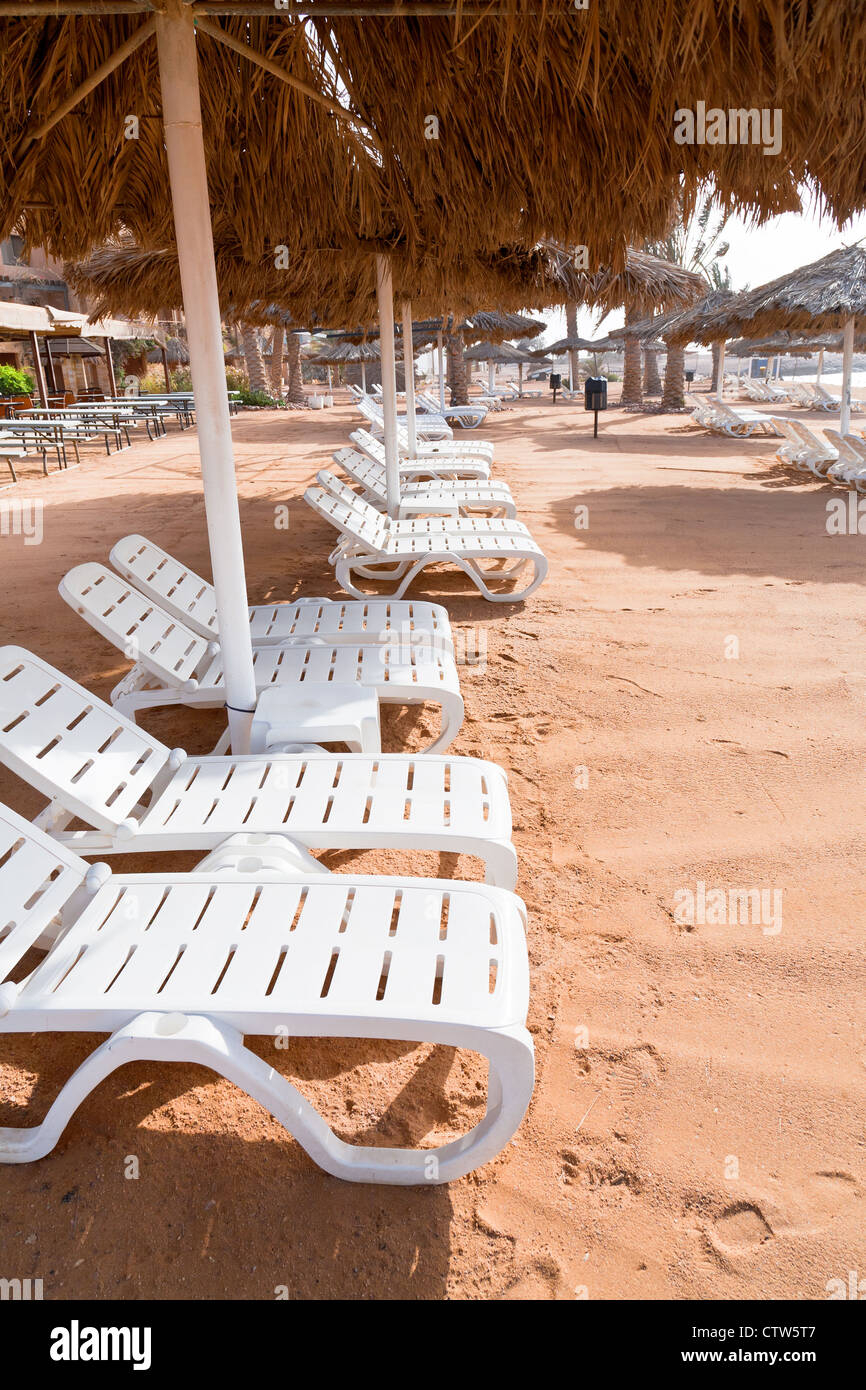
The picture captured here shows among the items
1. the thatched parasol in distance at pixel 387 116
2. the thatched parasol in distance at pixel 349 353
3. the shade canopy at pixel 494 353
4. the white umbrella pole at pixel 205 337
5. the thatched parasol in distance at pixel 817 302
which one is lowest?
the white umbrella pole at pixel 205 337

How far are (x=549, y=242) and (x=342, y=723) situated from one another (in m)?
5.11

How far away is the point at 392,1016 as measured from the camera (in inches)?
64.6

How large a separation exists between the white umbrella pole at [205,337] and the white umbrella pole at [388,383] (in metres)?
4.03

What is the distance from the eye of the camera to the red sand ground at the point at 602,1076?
1.66 metres

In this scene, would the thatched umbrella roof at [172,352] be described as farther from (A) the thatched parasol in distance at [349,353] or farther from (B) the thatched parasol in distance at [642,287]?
(B) the thatched parasol in distance at [642,287]

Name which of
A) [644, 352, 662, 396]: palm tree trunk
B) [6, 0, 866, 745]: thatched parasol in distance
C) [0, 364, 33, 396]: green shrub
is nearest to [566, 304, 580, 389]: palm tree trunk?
[644, 352, 662, 396]: palm tree trunk

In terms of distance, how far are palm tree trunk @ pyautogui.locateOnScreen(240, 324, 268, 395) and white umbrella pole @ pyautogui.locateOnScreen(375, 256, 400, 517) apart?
1904 cm

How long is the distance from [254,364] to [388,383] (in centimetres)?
2035

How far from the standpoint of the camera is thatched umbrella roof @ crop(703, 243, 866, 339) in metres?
11.5

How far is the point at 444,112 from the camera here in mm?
3348

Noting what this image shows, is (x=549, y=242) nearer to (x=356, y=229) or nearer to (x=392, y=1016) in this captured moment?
(x=356, y=229)

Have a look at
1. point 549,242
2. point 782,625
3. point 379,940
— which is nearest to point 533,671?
point 782,625

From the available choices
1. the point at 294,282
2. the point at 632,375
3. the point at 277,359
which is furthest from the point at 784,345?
the point at 294,282

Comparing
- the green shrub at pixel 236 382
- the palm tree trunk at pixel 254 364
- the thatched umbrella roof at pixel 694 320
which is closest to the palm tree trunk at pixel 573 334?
the thatched umbrella roof at pixel 694 320
